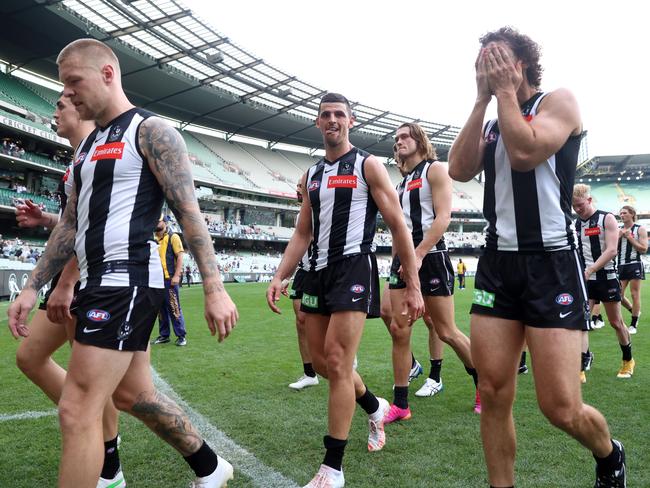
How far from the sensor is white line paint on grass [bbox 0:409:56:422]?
4047 millimetres

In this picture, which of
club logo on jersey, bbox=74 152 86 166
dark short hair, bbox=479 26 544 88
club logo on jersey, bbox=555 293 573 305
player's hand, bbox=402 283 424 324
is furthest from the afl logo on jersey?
club logo on jersey, bbox=555 293 573 305

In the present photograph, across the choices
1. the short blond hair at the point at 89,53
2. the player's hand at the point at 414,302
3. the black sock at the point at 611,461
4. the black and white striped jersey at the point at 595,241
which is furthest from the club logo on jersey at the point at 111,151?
the black and white striped jersey at the point at 595,241

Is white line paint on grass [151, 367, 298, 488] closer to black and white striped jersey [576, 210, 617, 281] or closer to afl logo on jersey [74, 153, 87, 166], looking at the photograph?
afl logo on jersey [74, 153, 87, 166]

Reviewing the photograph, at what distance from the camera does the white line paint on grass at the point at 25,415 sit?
405cm

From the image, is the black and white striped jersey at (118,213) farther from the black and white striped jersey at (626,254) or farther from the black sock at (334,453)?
the black and white striped jersey at (626,254)

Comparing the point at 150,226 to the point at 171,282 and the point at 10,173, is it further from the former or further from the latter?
the point at 10,173

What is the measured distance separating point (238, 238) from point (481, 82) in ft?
158

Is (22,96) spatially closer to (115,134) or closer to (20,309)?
(20,309)

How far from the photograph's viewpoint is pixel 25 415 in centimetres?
413

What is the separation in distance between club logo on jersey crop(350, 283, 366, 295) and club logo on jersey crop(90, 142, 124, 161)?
1.65 metres

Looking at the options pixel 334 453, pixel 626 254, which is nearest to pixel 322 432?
pixel 334 453

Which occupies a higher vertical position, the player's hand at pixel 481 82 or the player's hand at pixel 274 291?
the player's hand at pixel 481 82

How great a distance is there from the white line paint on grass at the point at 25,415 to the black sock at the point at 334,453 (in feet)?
8.57

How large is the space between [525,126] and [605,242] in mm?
4480
